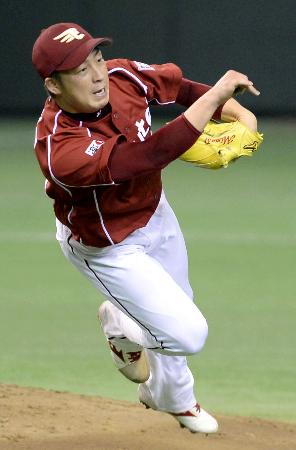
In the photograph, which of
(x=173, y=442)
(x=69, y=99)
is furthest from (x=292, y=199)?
(x=69, y=99)

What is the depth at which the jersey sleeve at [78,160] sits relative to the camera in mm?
4418

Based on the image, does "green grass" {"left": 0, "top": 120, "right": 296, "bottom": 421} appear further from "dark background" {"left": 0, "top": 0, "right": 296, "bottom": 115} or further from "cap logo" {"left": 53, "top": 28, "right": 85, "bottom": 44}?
"dark background" {"left": 0, "top": 0, "right": 296, "bottom": 115}

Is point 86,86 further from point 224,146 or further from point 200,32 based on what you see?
point 200,32

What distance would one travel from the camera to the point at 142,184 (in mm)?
4895

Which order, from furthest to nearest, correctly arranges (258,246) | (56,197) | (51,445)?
(258,246) → (51,445) → (56,197)

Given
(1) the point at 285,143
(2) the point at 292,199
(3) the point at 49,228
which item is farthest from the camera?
(1) the point at 285,143

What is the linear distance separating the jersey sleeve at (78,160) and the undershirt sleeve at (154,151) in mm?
39

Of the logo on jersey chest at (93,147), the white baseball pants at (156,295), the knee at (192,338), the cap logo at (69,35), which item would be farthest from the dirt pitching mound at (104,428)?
the cap logo at (69,35)

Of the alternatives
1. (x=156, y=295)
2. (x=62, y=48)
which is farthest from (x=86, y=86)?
(x=156, y=295)

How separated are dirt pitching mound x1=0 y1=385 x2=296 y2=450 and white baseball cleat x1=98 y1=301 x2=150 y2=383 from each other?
326 mm

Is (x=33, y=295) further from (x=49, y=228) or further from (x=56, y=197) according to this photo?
(x=56, y=197)

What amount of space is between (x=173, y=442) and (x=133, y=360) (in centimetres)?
46

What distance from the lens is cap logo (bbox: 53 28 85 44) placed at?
4.57 metres

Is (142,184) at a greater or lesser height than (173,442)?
greater
